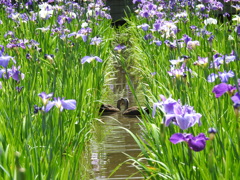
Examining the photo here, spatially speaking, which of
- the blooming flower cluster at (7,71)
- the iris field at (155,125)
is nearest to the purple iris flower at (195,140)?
the iris field at (155,125)

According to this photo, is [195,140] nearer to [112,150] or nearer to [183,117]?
[183,117]

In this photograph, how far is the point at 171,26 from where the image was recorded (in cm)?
377

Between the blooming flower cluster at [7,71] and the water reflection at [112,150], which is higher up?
the blooming flower cluster at [7,71]

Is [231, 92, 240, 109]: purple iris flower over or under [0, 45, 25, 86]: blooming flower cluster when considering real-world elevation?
under

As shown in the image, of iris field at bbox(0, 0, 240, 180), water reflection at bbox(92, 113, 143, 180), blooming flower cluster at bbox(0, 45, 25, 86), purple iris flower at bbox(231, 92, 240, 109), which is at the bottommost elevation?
water reflection at bbox(92, 113, 143, 180)

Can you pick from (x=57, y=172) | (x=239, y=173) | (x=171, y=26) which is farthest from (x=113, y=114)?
(x=239, y=173)

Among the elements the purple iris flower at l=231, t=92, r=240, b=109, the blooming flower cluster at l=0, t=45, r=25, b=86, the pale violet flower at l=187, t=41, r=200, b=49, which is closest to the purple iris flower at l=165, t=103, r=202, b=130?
the purple iris flower at l=231, t=92, r=240, b=109

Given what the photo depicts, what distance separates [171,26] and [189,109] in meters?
2.21

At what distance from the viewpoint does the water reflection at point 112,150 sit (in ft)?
9.98

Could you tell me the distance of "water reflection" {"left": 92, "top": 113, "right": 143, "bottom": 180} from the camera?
3.04m

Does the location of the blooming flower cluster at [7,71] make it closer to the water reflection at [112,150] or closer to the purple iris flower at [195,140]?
the water reflection at [112,150]

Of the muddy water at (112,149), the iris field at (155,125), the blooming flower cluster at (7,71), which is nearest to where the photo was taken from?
the iris field at (155,125)

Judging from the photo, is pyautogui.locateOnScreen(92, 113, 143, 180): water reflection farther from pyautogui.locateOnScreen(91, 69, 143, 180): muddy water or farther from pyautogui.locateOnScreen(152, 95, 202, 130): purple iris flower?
pyautogui.locateOnScreen(152, 95, 202, 130): purple iris flower

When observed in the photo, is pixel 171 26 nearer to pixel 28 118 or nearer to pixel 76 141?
pixel 76 141
